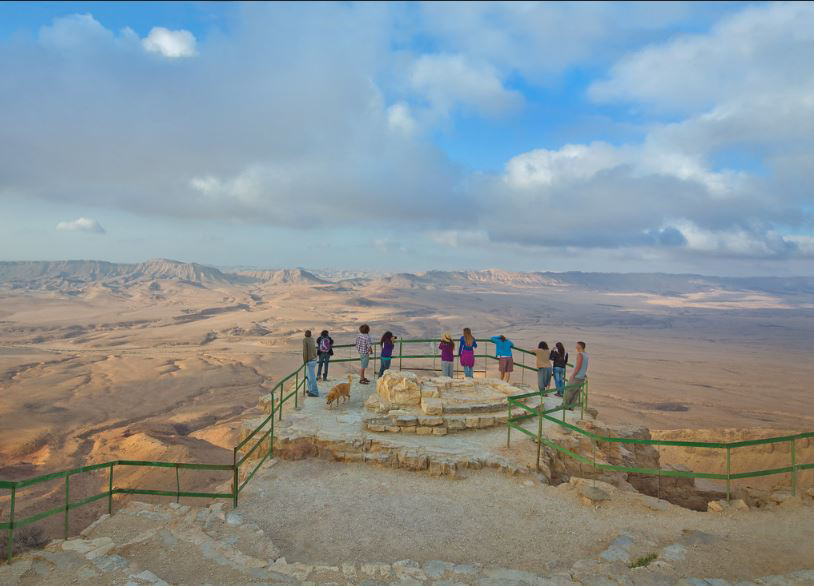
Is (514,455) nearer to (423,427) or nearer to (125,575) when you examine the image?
(423,427)

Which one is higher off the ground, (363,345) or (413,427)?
(363,345)

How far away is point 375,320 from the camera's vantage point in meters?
67.6

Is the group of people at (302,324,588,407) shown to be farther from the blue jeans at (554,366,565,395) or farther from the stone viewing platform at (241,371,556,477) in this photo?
the stone viewing platform at (241,371,556,477)

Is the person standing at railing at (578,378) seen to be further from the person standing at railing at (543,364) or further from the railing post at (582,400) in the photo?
the person standing at railing at (543,364)

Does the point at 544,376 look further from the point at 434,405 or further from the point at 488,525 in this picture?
the point at 488,525

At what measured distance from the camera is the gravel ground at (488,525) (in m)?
5.78

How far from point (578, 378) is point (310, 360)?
284 inches

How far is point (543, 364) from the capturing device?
40.2 feet

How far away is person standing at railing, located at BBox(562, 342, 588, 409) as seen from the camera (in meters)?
10.6

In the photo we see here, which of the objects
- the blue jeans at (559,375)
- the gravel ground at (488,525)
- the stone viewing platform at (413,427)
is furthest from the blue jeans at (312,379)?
the blue jeans at (559,375)

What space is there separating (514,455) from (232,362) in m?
33.1

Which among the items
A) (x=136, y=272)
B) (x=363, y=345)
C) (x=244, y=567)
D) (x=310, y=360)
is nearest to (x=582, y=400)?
(x=363, y=345)

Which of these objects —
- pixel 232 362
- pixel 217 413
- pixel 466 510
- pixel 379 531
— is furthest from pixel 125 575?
pixel 232 362

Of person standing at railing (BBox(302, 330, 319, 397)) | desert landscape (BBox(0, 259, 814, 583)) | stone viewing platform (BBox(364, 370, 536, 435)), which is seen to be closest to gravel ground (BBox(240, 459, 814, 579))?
desert landscape (BBox(0, 259, 814, 583))
